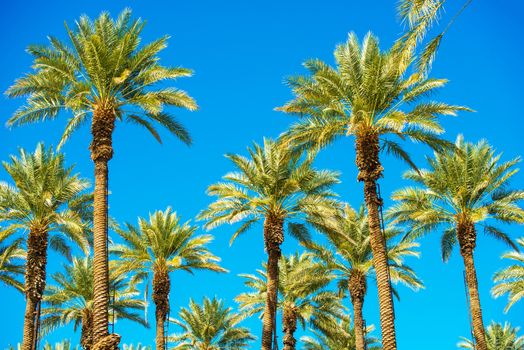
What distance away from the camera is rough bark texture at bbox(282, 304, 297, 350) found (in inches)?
1549

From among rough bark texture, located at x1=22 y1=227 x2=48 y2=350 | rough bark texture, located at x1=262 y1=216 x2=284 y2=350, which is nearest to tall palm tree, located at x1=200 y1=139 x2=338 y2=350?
rough bark texture, located at x1=262 y1=216 x2=284 y2=350

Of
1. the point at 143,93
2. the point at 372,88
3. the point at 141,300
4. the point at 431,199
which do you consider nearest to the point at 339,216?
the point at 431,199

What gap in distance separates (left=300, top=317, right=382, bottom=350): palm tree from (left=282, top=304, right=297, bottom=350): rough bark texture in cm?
211

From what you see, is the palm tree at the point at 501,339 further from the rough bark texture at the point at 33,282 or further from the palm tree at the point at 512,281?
the rough bark texture at the point at 33,282

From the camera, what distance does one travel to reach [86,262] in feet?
128

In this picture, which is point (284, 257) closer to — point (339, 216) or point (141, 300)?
point (141, 300)

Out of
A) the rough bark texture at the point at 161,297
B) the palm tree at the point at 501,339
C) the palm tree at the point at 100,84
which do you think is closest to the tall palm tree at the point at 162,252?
the rough bark texture at the point at 161,297

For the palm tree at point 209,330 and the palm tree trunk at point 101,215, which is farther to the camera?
the palm tree at point 209,330

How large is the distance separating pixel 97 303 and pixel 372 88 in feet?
43.6

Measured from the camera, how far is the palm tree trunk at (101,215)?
21.8m

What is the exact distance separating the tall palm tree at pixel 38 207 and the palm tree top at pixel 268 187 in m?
6.36

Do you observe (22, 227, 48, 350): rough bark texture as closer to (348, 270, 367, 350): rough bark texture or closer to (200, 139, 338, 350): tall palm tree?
(200, 139, 338, 350): tall palm tree

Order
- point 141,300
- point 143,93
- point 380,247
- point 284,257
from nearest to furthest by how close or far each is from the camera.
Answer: point 380,247 < point 143,93 < point 141,300 < point 284,257

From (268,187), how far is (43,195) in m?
10.6
